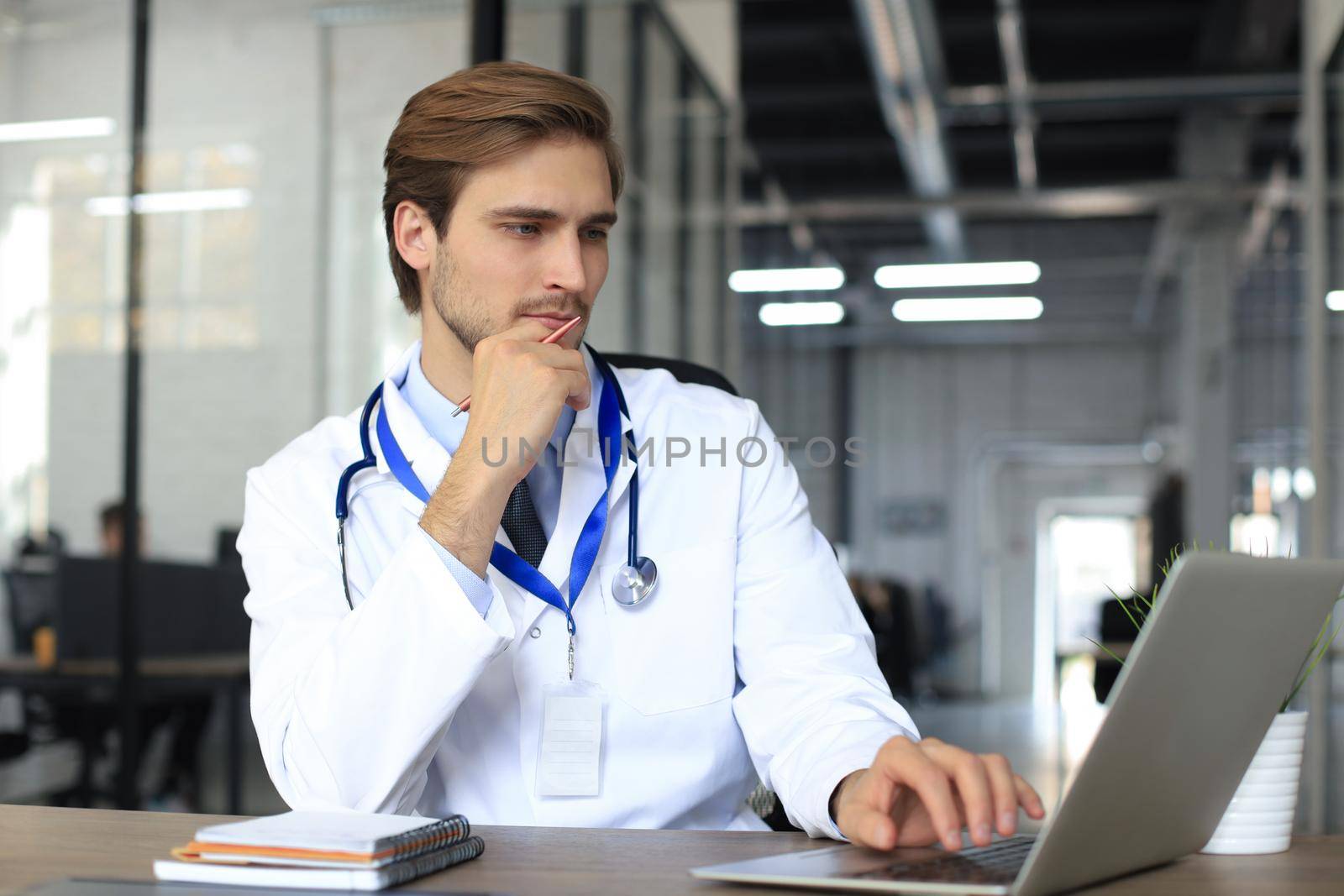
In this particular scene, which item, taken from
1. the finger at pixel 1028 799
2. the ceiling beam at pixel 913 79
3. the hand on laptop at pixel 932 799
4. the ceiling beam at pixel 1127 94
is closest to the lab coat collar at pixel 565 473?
the hand on laptop at pixel 932 799

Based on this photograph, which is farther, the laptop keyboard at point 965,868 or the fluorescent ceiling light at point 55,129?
the fluorescent ceiling light at point 55,129

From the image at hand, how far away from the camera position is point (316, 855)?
962 mm

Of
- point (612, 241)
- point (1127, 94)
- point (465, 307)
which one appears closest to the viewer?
point (465, 307)

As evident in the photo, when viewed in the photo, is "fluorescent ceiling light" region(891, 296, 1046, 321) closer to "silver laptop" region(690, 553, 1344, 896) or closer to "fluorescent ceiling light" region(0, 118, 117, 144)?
→ "fluorescent ceiling light" region(0, 118, 117, 144)

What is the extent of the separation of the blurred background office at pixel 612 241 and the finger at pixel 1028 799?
269 millimetres

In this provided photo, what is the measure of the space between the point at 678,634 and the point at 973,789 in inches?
25.2

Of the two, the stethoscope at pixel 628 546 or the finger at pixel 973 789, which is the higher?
the stethoscope at pixel 628 546

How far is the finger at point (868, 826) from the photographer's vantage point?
1059 millimetres

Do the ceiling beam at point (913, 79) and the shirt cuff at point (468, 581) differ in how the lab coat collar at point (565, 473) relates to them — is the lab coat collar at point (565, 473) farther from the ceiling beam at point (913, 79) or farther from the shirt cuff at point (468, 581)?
the ceiling beam at point (913, 79)

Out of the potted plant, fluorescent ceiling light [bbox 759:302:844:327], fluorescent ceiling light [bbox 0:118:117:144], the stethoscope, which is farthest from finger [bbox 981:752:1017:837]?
fluorescent ceiling light [bbox 759:302:844:327]

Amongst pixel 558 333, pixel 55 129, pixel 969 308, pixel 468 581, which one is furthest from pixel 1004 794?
pixel 969 308

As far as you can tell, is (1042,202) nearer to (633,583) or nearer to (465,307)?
(465,307)

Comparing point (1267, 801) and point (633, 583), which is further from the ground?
point (633, 583)

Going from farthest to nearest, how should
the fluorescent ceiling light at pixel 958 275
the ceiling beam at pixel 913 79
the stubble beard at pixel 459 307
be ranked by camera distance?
the fluorescent ceiling light at pixel 958 275
the ceiling beam at pixel 913 79
the stubble beard at pixel 459 307
